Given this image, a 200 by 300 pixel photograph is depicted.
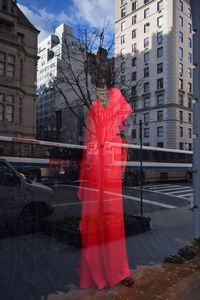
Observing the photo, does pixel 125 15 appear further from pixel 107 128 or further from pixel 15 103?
pixel 15 103

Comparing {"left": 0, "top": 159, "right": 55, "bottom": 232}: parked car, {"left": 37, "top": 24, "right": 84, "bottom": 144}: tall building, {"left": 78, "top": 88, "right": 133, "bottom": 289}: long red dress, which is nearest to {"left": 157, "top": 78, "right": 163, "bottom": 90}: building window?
{"left": 37, "top": 24, "right": 84, "bottom": 144}: tall building

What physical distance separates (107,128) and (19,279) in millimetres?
2451

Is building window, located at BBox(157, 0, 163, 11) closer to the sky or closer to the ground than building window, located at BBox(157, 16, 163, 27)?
closer to the sky

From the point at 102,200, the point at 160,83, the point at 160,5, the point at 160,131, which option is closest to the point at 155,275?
the point at 102,200

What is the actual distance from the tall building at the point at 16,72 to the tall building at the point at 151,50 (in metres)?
2.04

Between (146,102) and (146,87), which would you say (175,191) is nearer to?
(146,102)

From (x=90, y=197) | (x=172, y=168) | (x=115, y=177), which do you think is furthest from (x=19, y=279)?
(x=172, y=168)

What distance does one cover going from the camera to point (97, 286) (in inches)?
113

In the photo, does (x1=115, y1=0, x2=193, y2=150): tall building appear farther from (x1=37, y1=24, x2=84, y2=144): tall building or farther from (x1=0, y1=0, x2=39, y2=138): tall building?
(x1=0, y1=0, x2=39, y2=138): tall building

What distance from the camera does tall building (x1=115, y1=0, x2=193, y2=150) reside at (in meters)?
5.22

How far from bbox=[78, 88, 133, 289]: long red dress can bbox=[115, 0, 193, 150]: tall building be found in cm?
69

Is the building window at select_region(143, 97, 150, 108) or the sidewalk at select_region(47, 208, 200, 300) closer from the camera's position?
the sidewalk at select_region(47, 208, 200, 300)

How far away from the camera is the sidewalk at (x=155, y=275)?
2703mm

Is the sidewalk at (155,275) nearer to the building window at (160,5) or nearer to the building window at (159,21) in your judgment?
the building window at (159,21)
